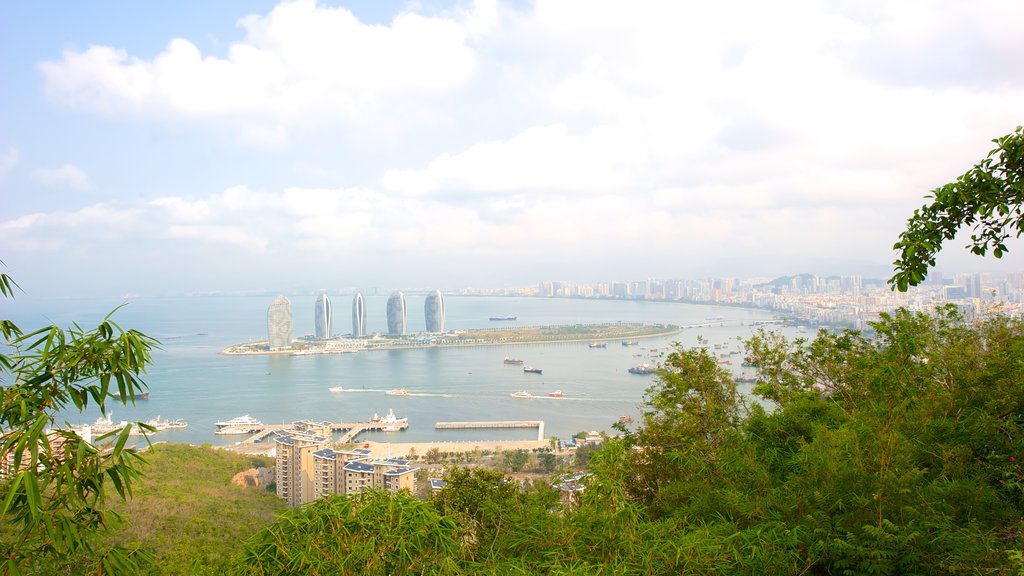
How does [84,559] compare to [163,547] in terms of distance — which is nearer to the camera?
[84,559]

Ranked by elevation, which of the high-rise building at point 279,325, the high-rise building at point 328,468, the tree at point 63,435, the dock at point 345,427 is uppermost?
the tree at point 63,435

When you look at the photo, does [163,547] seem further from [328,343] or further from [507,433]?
[328,343]

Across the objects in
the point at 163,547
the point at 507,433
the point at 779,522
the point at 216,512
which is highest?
the point at 779,522

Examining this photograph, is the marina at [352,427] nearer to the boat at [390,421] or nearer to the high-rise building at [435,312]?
the boat at [390,421]

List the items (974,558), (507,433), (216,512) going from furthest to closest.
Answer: (507,433) → (216,512) → (974,558)

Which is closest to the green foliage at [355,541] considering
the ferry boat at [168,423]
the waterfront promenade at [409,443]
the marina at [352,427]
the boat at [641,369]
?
the waterfront promenade at [409,443]

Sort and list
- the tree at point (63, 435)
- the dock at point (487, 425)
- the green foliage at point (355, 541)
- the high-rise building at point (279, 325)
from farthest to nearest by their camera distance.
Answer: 1. the high-rise building at point (279, 325)
2. the dock at point (487, 425)
3. the green foliage at point (355, 541)
4. the tree at point (63, 435)

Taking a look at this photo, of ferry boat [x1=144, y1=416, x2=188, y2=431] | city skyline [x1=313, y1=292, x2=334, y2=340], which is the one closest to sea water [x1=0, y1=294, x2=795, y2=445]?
ferry boat [x1=144, y1=416, x2=188, y2=431]

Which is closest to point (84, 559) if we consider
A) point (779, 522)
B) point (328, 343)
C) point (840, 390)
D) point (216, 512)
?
point (779, 522)
